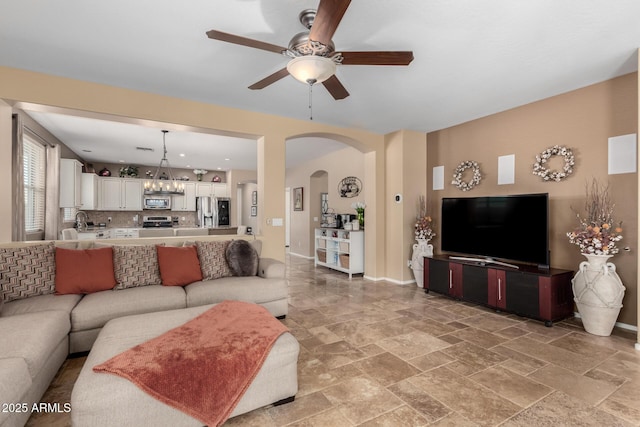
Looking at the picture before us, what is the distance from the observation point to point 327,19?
1.74 m

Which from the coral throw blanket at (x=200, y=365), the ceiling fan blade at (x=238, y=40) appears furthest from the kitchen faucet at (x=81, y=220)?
the ceiling fan blade at (x=238, y=40)

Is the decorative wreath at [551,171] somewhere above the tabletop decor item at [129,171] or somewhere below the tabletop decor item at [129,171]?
below

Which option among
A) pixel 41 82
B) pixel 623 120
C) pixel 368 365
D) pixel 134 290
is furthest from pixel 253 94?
pixel 623 120

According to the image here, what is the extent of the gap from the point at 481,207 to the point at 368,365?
2775 mm

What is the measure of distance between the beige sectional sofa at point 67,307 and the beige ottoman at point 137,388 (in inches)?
11.4

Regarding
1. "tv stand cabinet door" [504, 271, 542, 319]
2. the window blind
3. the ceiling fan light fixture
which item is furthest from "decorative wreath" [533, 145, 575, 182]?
the window blind

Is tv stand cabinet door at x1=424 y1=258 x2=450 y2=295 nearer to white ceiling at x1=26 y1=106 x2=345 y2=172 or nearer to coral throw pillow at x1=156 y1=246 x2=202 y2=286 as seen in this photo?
white ceiling at x1=26 y1=106 x2=345 y2=172

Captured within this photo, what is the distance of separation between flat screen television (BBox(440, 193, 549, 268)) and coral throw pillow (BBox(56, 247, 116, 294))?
4.32m

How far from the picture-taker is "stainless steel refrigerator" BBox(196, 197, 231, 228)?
8.83 m

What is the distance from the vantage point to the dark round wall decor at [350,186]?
21.6 feet

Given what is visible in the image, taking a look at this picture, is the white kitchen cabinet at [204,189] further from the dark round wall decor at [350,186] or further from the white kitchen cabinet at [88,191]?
the dark round wall decor at [350,186]

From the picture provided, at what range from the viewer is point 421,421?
1.82m

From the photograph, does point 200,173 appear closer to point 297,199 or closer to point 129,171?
point 129,171

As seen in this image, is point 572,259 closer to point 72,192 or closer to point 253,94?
point 253,94
